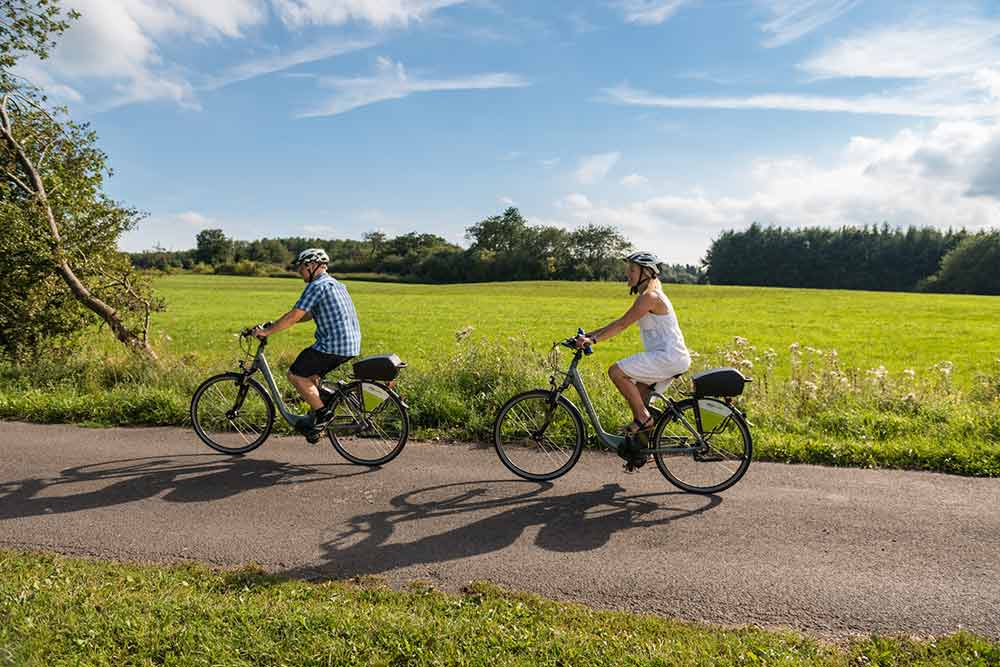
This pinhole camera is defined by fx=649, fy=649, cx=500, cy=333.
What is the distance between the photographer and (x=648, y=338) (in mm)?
5938

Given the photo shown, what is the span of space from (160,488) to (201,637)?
296 cm

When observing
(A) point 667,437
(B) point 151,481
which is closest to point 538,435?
(A) point 667,437

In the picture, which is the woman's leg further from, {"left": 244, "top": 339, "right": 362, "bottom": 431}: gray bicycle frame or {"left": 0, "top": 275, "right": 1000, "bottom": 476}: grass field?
{"left": 244, "top": 339, "right": 362, "bottom": 431}: gray bicycle frame

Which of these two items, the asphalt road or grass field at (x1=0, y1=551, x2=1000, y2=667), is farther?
the asphalt road

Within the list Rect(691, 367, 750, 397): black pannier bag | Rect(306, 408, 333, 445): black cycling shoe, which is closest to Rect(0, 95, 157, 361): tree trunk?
Rect(306, 408, 333, 445): black cycling shoe

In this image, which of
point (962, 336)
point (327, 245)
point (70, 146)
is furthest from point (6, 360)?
point (327, 245)

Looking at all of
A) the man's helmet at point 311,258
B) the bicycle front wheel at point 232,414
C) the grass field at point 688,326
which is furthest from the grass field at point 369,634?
the grass field at point 688,326

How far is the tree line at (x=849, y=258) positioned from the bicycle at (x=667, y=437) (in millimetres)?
96173

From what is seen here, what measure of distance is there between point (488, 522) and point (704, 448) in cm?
213

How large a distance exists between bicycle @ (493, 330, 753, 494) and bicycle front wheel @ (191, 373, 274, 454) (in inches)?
110

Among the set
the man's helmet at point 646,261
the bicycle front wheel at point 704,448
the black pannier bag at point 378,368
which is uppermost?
the man's helmet at point 646,261

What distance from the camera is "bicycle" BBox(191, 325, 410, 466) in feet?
22.2

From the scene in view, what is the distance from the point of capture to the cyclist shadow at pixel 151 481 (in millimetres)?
5625

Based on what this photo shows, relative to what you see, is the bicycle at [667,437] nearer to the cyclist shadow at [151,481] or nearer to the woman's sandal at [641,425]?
the woman's sandal at [641,425]
